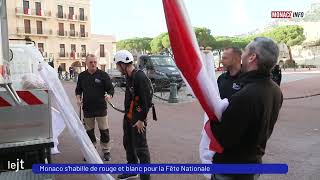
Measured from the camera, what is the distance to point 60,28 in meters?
71.1

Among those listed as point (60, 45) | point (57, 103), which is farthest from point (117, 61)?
point (60, 45)

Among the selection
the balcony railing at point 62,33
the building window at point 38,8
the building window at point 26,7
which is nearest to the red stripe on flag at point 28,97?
the building window at point 26,7

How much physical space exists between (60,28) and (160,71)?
2107 inches

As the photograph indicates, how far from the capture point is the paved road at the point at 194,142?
681cm

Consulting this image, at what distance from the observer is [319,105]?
14875 millimetres

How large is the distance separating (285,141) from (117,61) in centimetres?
477

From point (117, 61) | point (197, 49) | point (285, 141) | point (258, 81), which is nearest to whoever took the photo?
point (197, 49)

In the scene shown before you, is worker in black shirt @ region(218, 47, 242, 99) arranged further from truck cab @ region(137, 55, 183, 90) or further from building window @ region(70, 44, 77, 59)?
building window @ region(70, 44, 77, 59)

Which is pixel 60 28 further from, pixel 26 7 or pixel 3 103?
pixel 3 103

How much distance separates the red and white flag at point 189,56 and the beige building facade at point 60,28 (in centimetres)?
6352

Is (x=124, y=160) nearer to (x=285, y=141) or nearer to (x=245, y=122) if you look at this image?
(x=285, y=141)

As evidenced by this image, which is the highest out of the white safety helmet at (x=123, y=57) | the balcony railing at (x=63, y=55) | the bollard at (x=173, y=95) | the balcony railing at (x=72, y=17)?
the balcony railing at (x=72, y=17)

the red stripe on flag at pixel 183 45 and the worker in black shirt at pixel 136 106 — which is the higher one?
the red stripe on flag at pixel 183 45

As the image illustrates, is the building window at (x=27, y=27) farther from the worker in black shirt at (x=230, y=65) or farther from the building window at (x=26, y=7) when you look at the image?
the worker in black shirt at (x=230, y=65)
